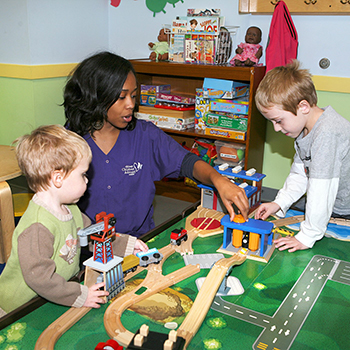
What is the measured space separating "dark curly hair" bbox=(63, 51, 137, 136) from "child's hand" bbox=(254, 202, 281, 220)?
666 millimetres

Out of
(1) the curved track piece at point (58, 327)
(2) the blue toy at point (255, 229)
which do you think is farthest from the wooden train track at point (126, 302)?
(2) the blue toy at point (255, 229)

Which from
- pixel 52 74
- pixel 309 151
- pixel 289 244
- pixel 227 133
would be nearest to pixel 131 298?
pixel 289 244

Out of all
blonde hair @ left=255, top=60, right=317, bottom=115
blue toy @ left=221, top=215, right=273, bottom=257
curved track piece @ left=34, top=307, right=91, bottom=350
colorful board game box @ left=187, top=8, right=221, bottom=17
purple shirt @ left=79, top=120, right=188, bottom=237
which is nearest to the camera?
curved track piece @ left=34, top=307, right=91, bottom=350

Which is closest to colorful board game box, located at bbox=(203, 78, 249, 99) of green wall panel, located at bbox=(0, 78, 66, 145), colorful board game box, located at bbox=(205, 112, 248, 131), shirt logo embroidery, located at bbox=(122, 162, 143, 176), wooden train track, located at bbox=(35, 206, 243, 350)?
colorful board game box, located at bbox=(205, 112, 248, 131)

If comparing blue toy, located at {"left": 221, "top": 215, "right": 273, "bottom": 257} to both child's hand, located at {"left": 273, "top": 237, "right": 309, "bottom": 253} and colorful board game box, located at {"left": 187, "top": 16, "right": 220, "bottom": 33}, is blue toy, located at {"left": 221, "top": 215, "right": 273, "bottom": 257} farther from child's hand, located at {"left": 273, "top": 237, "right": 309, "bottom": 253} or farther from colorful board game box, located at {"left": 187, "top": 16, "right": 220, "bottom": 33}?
colorful board game box, located at {"left": 187, "top": 16, "right": 220, "bottom": 33}

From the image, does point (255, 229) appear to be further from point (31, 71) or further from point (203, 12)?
point (31, 71)

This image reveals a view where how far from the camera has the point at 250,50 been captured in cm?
267

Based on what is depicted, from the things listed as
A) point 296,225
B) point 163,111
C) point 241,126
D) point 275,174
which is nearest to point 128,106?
point 296,225

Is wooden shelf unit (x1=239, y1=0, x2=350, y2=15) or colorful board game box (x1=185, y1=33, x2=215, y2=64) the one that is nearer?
wooden shelf unit (x1=239, y1=0, x2=350, y2=15)

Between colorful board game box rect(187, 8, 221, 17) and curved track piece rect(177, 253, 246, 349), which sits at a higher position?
colorful board game box rect(187, 8, 221, 17)

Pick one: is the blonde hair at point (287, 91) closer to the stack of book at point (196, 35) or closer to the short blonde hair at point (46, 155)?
the short blonde hair at point (46, 155)

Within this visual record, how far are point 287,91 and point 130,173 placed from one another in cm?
65

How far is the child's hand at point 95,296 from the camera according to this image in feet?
2.94

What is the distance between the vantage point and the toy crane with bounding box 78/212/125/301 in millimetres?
917
